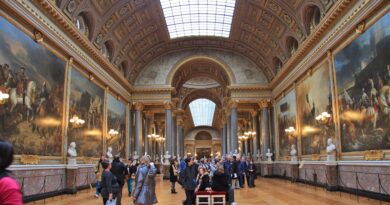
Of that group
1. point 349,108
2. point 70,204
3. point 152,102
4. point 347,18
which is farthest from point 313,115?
point 152,102

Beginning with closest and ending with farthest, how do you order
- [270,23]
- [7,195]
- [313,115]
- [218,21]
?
[7,195], [313,115], [270,23], [218,21]

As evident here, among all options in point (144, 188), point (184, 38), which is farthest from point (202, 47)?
point (144, 188)

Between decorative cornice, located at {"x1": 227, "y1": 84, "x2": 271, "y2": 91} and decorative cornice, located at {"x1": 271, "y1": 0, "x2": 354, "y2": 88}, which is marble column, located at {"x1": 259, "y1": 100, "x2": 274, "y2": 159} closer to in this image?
decorative cornice, located at {"x1": 227, "y1": 84, "x2": 271, "y2": 91}

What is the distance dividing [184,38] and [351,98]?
64.6 feet

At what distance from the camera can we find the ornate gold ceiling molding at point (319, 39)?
15.6 m

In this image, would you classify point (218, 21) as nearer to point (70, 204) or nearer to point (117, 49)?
point (117, 49)

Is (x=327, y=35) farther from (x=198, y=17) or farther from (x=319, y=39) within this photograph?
(x=198, y=17)

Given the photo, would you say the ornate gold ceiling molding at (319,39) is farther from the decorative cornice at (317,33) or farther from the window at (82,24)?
the window at (82,24)

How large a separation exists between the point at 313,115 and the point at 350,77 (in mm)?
5642

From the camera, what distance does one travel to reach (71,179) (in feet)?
57.6

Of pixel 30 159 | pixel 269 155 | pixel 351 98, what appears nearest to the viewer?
pixel 30 159

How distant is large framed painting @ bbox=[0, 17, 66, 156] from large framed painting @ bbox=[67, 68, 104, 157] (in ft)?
4.38

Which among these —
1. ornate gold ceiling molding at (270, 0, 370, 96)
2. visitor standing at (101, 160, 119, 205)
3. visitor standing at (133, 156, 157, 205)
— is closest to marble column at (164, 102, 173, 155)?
ornate gold ceiling molding at (270, 0, 370, 96)

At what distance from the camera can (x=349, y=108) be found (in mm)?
15648
